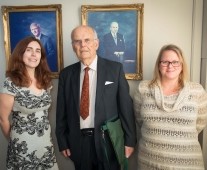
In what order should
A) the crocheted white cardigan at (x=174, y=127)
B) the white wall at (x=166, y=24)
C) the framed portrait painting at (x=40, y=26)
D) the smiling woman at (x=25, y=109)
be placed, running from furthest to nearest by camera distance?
the framed portrait painting at (x=40, y=26)
the white wall at (x=166, y=24)
the smiling woman at (x=25, y=109)
the crocheted white cardigan at (x=174, y=127)

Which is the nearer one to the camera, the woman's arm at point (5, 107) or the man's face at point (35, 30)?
the woman's arm at point (5, 107)

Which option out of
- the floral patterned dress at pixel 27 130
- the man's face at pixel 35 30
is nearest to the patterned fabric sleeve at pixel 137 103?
the floral patterned dress at pixel 27 130

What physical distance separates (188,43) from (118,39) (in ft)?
2.02

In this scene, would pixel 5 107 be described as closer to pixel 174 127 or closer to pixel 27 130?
pixel 27 130

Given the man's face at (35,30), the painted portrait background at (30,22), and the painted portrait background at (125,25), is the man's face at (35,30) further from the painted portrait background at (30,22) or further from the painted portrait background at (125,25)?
the painted portrait background at (125,25)

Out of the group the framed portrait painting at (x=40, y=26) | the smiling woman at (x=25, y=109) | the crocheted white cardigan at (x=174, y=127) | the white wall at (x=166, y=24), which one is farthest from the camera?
the framed portrait painting at (x=40, y=26)

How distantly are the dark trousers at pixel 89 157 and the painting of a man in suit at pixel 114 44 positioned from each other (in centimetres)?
75

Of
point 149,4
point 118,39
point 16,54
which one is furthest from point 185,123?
point 16,54

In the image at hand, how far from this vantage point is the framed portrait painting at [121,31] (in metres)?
1.94


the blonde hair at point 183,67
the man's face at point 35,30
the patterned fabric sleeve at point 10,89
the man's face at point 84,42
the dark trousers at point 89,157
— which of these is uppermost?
the man's face at point 35,30

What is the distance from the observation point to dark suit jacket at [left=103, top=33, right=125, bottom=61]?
Answer: 1979 millimetres

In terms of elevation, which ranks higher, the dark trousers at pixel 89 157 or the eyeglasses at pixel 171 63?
the eyeglasses at pixel 171 63

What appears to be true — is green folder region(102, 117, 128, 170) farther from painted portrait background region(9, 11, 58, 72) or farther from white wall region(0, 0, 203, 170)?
painted portrait background region(9, 11, 58, 72)

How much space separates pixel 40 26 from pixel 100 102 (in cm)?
97
